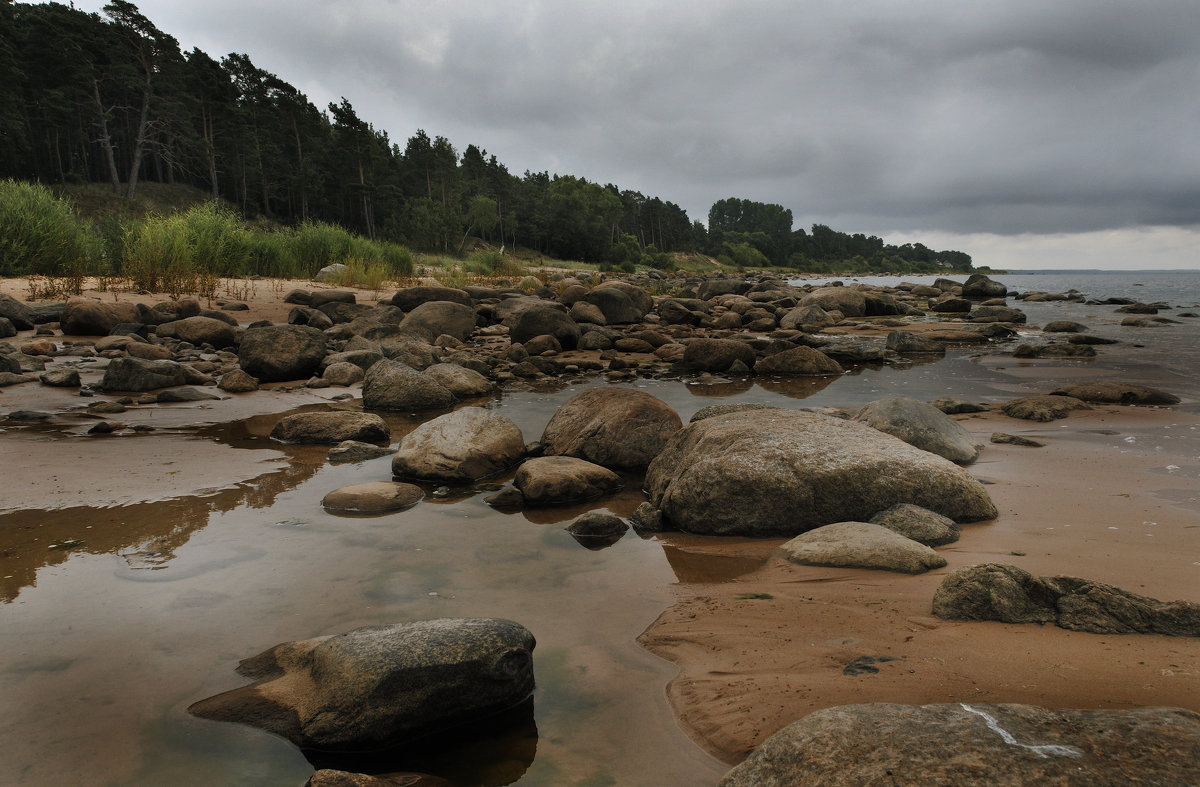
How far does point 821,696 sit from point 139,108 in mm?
65517

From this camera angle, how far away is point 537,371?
12.0 metres

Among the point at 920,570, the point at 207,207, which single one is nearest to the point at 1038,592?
the point at 920,570

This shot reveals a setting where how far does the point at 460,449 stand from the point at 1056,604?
455cm

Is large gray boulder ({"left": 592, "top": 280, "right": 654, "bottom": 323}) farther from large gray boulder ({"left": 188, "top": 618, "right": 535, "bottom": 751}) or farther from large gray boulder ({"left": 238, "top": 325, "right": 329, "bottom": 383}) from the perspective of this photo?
large gray boulder ({"left": 188, "top": 618, "right": 535, "bottom": 751})

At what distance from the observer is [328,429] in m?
7.18

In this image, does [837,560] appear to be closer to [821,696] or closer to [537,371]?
[821,696]

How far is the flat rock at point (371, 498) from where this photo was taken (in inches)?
203

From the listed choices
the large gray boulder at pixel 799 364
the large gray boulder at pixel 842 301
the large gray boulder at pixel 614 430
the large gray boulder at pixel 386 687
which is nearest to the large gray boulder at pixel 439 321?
the large gray boulder at pixel 799 364

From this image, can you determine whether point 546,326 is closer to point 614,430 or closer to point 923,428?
point 614,430

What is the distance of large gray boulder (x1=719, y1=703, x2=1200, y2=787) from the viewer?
1727 mm

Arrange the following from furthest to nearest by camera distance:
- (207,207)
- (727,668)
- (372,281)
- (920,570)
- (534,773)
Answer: (372,281) → (207,207) → (920,570) → (727,668) → (534,773)

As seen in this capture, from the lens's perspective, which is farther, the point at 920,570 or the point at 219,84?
the point at 219,84

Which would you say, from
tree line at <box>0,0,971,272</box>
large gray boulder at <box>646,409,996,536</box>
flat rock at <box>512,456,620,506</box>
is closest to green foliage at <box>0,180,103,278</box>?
flat rock at <box>512,456,620,506</box>

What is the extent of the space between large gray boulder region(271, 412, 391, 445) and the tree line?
4419 cm
